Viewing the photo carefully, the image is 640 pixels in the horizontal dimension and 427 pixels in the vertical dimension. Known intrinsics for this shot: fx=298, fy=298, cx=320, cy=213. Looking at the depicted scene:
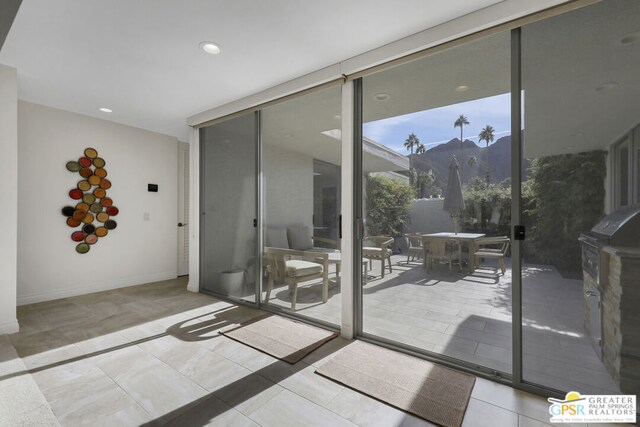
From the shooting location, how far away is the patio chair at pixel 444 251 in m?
2.35

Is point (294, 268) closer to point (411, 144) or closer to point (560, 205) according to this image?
point (411, 144)

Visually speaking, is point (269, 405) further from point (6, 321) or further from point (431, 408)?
point (6, 321)

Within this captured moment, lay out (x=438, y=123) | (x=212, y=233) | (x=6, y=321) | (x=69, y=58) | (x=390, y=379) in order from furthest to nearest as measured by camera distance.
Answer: (x=212, y=233) → (x=6, y=321) → (x=69, y=58) → (x=438, y=123) → (x=390, y=379)

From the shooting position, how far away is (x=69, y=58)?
2697mm

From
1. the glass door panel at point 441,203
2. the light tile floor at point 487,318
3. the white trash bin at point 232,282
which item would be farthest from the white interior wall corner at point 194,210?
the glass door panel at point 441,203

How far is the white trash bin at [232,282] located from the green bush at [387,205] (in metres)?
1.98

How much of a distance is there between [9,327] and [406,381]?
369 cm

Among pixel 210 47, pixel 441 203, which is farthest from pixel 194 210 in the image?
pixel 441 203

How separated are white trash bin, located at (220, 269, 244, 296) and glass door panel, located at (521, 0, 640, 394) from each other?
3.04 meters

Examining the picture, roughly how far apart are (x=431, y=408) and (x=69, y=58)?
4.01 metres

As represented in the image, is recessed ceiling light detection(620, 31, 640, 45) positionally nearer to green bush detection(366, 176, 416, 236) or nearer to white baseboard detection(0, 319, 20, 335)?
green bush detection(366, 176, 416, 236)

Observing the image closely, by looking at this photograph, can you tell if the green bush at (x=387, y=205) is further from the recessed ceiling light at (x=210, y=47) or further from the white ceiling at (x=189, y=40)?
the recessed ceiling light at (x=210, y=47)

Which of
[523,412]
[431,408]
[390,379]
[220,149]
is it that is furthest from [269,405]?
[220,149]

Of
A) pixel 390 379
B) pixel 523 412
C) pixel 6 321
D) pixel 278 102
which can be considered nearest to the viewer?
pixel 523 412
